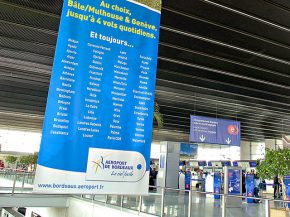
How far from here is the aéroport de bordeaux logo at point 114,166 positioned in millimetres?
2564

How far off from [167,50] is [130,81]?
6270 mm

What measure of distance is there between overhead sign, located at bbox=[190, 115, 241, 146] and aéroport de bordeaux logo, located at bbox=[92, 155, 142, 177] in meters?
10.2

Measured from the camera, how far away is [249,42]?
315 inches

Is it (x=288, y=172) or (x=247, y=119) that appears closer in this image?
(x=288, y=172)

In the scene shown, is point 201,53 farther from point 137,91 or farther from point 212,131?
point 137,91

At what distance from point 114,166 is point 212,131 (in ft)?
36.1

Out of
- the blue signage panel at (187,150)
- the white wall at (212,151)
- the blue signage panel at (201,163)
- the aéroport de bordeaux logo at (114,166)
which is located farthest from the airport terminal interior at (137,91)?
the white wall at (212,151)

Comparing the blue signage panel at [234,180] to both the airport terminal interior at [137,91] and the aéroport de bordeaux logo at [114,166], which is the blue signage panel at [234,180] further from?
the aéroport de bordeaux logo at [114,166]

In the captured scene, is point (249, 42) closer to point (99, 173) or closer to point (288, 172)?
point (288, 172)

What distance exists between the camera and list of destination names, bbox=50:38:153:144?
2564 millimetres

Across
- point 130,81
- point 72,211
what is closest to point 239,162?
point 72,211

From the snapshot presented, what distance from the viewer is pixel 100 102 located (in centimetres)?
271

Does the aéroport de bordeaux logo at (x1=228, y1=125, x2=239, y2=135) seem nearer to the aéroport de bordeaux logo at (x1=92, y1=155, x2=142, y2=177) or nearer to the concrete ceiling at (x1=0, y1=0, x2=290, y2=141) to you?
the concrete ceiling at (x1=0, y1=0, x2=290, y2=141)

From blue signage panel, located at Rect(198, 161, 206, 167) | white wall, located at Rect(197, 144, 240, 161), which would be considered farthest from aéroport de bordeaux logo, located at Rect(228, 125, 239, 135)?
white wall, located at Rect(197, 144, 240, 161)
